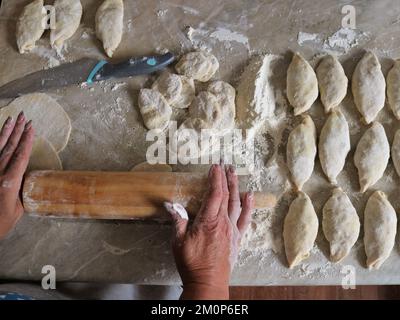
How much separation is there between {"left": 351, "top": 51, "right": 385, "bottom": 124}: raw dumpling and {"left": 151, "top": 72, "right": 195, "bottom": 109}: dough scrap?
0.49 meters

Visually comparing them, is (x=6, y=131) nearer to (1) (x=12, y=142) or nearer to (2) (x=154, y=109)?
(1) (x=12, y=142)

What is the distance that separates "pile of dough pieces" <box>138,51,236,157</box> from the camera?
3.91 ft

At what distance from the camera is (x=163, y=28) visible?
1.29 meters

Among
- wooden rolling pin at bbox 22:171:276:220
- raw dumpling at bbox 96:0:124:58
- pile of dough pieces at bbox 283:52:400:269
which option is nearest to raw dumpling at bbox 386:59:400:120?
pile of dough pieces at bbox 283:52:400:269

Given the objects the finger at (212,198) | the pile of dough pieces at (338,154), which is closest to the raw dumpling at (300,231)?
the pile of dough pieces at (338,154)

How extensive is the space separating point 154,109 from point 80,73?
253 mm

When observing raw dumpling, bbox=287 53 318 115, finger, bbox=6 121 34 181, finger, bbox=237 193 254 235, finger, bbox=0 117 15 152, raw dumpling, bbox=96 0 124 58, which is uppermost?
raw dumpling, bbox=96 0 124 58

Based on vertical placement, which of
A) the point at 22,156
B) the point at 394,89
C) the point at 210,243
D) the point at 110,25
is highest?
the point at 110,25

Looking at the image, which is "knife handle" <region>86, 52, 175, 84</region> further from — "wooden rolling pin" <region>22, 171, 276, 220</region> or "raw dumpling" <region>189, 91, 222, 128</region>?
"wooden rolling pin" <region>22, 171, 276, 220</region>

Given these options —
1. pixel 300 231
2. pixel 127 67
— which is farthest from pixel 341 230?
pixel 127 67

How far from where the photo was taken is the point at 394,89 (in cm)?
121
